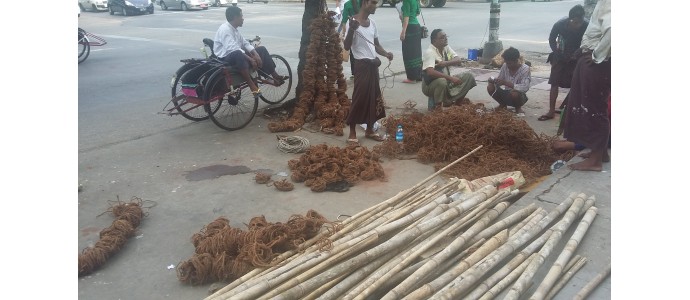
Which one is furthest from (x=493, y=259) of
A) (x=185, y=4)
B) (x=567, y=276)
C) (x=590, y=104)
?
(x=185, y=4)

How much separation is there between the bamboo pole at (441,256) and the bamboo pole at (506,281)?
303 millimetres

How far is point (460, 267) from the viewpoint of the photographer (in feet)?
10.2

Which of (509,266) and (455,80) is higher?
(455,80)

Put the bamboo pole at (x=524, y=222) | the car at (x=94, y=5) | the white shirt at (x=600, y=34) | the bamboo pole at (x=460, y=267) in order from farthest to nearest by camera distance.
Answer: the car at (x=94, y=5) → the white shirt at (x=600, y=34) → the bamboo pole at (x=524, y=222) → the bamboo pole at (x=460, y=267)

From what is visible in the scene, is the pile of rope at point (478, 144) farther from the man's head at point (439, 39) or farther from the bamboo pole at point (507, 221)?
the man's head at point (439, 39)

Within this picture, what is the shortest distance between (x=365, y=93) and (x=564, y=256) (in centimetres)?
338

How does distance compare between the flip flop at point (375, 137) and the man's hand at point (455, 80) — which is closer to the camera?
the flip flop at point (375, 137)

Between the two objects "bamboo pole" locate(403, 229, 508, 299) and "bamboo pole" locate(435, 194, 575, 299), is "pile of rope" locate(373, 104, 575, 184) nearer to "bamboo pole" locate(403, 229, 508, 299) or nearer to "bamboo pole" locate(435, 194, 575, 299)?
"bamboo pole" locate(435, 194, 575, 299)

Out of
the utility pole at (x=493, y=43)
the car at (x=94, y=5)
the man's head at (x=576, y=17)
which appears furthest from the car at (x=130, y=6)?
the man's head at (x=576, y=17)

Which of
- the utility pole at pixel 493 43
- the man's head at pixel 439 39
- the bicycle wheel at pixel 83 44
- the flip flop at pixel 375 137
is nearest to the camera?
the flip flop at pixel 375 137

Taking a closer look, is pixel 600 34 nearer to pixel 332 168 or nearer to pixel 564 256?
pixel 564 256

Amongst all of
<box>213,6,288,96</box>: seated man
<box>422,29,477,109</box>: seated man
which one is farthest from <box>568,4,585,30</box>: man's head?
<box>213,6,288,96</box>: seated man

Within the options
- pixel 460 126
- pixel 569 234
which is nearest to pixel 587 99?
pixel 460 126

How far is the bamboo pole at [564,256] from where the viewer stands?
301 cm
